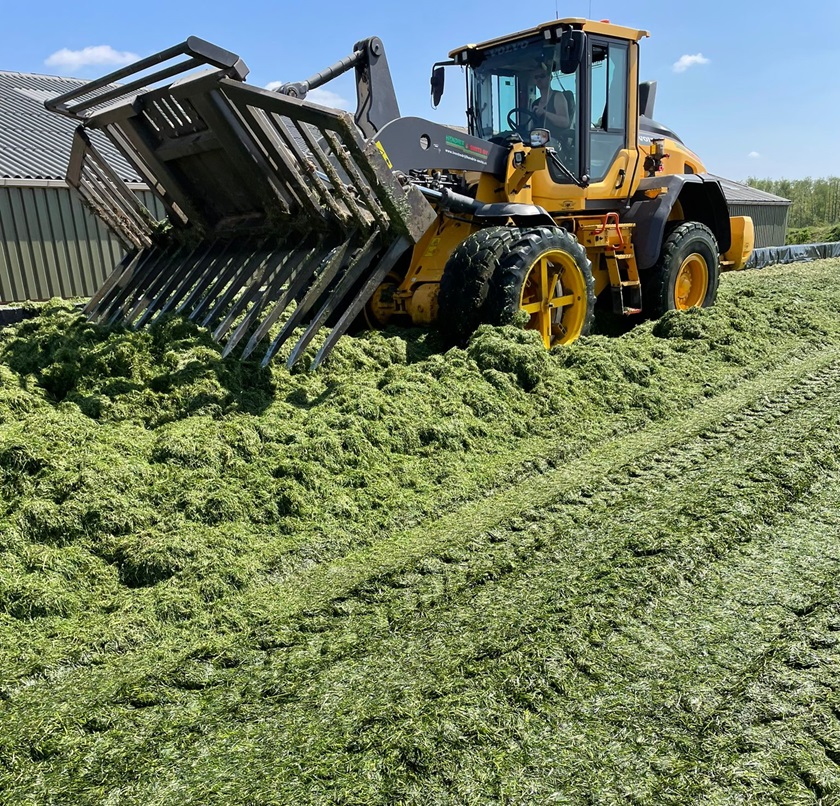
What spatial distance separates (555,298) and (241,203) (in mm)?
2581

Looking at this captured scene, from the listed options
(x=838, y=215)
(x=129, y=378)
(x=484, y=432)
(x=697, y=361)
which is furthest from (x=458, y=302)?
(x=838, y=215)

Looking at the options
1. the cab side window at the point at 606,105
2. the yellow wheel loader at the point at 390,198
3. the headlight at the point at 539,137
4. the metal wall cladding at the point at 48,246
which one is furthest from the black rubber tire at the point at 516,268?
the metal wall cladding at the point at 48,246

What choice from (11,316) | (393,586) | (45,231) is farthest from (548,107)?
(45,231)

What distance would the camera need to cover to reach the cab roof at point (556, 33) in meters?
6.19

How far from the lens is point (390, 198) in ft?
15.5

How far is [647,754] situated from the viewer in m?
1.94

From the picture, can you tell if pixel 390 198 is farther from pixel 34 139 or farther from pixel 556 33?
pixel 34 139

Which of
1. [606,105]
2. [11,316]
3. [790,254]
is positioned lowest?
[11,316]

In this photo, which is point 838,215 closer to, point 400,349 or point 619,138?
point 619,138

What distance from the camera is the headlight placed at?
623 cm

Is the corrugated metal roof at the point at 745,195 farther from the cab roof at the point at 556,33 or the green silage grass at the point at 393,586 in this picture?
the green silage grass at the point at 393,586

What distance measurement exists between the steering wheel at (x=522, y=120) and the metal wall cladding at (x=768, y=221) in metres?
25.9

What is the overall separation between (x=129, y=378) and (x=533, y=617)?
2.83 metres

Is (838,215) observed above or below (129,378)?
above
